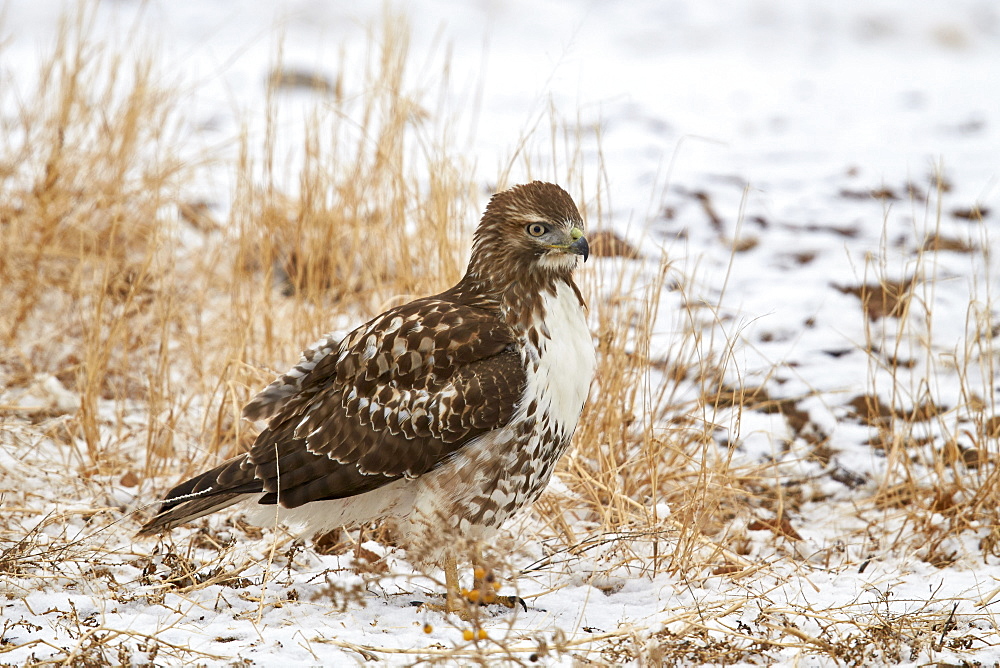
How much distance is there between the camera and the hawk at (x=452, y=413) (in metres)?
3.13

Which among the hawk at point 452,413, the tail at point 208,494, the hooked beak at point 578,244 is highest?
the hooked beak at point 578,244

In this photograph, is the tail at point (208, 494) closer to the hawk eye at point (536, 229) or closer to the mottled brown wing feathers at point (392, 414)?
the mottled brown wing feathers at point (392, 414)

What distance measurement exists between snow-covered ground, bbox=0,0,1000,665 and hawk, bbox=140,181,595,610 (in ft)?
1.00

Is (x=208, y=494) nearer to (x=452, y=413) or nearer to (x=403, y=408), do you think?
(x=403, y=408)

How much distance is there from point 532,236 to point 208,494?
1262 millimetres

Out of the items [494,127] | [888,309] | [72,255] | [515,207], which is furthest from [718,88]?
[515,207]

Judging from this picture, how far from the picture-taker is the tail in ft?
10.5

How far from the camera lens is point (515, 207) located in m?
3.27

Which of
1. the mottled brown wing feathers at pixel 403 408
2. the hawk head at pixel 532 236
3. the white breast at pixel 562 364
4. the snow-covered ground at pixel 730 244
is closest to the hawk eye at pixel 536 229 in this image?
the hawk head at pixel 532 236

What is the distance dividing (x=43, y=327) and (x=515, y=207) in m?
3.07

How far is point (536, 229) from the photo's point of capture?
3.25 metres

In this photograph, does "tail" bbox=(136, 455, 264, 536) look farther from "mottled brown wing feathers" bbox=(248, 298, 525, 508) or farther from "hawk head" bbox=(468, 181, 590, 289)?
"hawk head" bbox=(468, 181, 590, 289)

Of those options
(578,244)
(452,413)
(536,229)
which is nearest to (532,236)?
(536,229)

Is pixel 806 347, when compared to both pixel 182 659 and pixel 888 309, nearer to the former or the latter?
pixel 888 309
